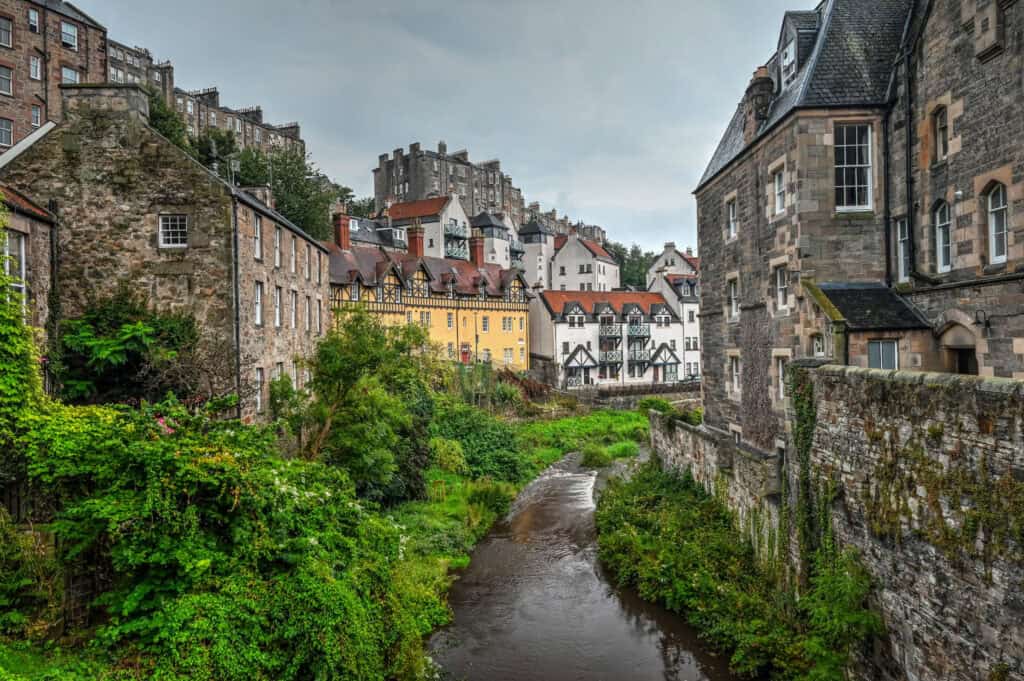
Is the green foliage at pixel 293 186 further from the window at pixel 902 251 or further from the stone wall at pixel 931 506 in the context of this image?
the stone wall at pixel 931 506

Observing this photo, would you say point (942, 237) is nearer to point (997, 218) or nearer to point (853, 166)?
point (997, 218)

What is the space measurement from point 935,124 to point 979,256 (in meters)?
3.28

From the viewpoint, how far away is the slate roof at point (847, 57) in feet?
50.8

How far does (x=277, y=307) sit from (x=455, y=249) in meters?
47.0

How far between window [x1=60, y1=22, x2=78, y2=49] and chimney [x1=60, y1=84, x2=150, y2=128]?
29999 mm

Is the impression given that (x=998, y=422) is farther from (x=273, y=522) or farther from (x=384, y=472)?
(x=384, y=472)

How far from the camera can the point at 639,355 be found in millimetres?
57031

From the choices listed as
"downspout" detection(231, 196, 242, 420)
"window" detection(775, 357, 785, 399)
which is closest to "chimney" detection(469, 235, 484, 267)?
"downspout" detection(231, 196, 242, 420)

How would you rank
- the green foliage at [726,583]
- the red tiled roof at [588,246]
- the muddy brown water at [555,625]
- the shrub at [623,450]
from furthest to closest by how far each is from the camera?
1. the red tiled roof at [588,246]
2. the shrub at [623,450]
3. the muddy brown water at [555,625]
4. the green foliage at [726,583]

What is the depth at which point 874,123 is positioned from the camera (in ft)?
50.6

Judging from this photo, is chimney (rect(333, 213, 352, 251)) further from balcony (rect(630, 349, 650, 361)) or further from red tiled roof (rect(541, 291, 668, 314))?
balcony (rect(630, 349, 650, 361))

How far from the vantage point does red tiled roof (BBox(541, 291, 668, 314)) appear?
181 feet

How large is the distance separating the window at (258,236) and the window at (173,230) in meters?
2.06

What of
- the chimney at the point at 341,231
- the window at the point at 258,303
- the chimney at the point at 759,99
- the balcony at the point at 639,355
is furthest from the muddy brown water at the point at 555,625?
the balcony at the point at 639,355
